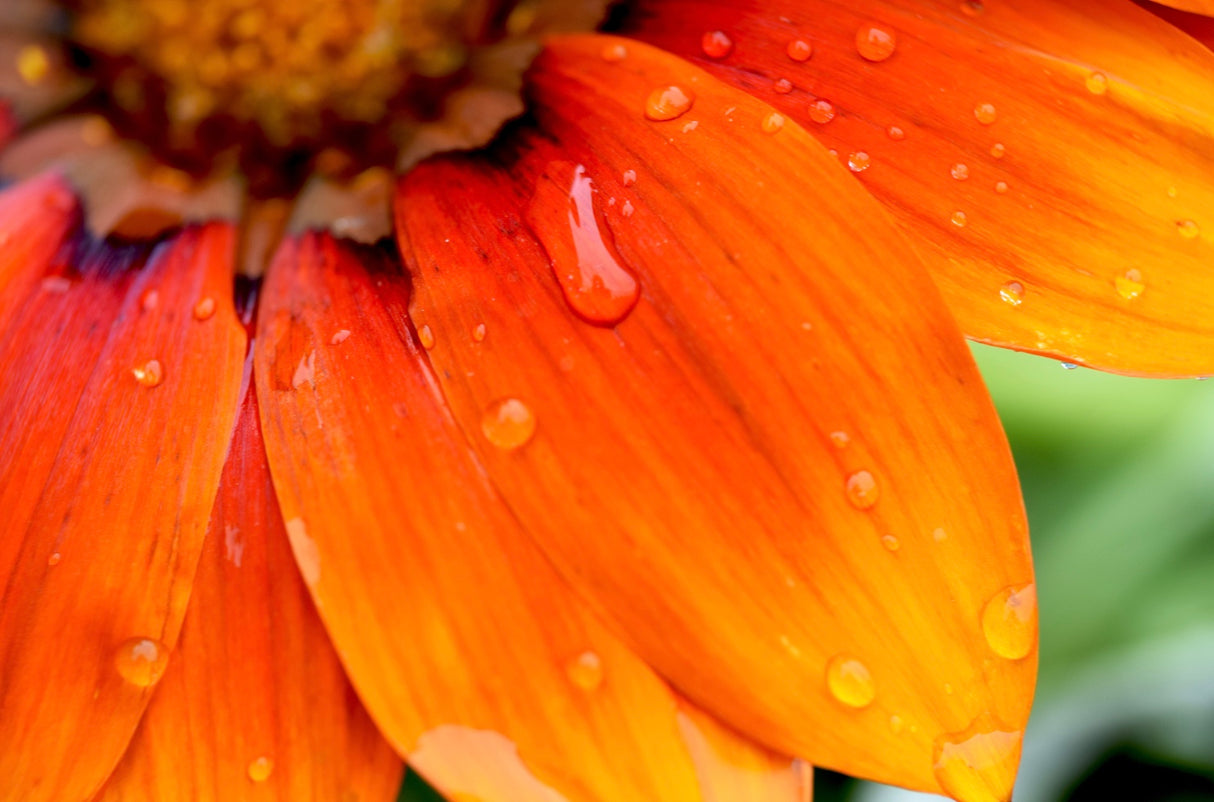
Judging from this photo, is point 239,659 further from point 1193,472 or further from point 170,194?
point 1193,472

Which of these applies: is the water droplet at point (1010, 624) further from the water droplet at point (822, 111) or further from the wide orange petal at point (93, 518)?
the wide orange petal at point (93, 518)

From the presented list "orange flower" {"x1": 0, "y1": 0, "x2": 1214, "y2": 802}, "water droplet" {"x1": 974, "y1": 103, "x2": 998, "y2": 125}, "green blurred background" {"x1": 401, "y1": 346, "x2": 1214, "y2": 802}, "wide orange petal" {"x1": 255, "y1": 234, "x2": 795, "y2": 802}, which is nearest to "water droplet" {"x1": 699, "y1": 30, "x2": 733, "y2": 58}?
"orange flower" {"x1": 0, "y1": 0, "x2": 1214, "y2": 802}

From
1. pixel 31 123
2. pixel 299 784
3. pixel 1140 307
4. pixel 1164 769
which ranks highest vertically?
pixel 1140 307

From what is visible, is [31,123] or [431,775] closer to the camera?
[431,775]

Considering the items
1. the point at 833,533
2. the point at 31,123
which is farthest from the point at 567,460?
the point at 31,123

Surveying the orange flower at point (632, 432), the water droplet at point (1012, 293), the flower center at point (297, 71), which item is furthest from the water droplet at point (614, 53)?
the water droplet at point (1012, 293)

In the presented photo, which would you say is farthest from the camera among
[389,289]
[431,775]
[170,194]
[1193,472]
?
[1193,472]
